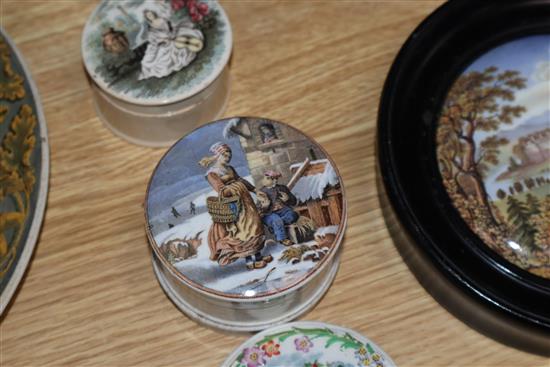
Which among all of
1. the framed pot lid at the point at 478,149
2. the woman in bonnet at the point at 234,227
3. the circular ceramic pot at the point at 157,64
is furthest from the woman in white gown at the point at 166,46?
the framed pot lid at the point at 478,149

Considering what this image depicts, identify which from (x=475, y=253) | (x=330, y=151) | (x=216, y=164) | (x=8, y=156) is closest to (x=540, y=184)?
(x=475, y=253)

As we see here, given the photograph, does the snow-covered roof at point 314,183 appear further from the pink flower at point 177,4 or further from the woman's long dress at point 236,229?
the pink flower at point 177,4

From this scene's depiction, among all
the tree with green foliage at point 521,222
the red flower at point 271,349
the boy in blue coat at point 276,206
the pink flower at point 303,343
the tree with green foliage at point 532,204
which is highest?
the tree with green foliage at point 532,204

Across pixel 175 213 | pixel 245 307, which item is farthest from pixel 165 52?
pixel 245 307

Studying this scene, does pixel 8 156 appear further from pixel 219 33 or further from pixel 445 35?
pixel 445 35

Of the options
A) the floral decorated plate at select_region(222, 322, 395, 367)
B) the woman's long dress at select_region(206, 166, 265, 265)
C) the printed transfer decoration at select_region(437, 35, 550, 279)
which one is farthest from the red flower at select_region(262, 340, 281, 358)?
the printed transfer decoration at select_region(437, 35, 550, 279)

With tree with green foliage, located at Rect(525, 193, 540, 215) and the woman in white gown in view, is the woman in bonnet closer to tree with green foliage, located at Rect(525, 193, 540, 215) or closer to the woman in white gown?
the woman in white gown
